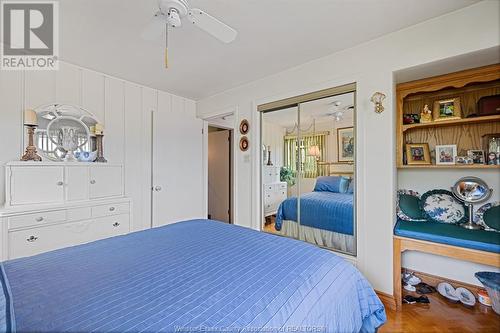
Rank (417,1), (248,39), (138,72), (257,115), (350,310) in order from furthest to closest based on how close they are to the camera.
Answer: (257,115), (138,72), (248,39), (417,1), (350,310)

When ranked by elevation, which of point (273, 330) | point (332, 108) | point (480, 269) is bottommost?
point (480, 269)

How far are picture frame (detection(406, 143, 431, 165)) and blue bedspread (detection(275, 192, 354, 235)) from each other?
65 centimetres

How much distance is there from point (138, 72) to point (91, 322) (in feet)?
8.92

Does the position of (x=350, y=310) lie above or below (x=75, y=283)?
below

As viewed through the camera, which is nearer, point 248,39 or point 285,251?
point 285,251

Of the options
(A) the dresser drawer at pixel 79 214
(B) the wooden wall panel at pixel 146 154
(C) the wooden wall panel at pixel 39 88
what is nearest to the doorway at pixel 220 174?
(B) the wooden wall panel at pixel 146 154

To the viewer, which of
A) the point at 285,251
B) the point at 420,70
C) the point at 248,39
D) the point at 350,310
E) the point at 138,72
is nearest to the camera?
the point at 350,310

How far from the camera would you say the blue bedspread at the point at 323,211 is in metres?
2.24

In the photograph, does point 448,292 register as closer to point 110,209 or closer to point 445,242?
point 445,242

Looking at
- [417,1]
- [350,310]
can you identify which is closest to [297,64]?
[417,1]

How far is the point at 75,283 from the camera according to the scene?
902 mm

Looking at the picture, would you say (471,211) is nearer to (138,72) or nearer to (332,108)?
(332,108)

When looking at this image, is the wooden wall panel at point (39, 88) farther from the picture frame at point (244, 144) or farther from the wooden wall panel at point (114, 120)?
the picture frame at point (244, 144)

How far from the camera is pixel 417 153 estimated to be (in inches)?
83.9
